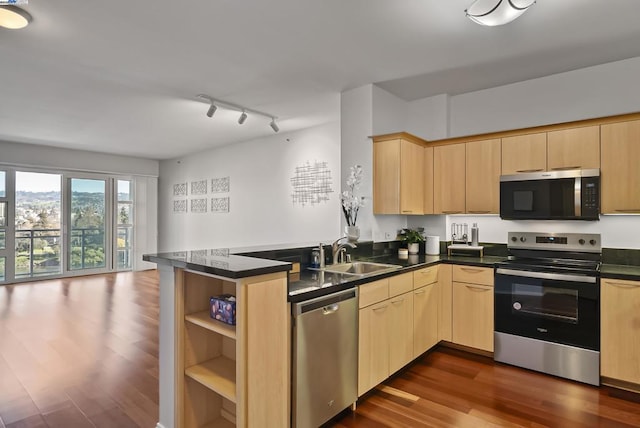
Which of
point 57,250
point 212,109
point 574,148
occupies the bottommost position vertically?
point 57,250

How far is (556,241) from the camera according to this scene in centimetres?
333

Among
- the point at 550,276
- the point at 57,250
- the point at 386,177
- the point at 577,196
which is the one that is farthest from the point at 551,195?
the point at 57,250

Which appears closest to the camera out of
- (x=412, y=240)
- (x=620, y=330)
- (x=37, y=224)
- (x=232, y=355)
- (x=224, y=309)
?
(x=224, y=309)

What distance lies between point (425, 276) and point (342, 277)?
1098 millimetres

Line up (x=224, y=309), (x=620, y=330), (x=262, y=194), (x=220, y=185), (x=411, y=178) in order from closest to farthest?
(x=224, y=309) → (x=620, y=330) → (x=411, y=178) → (x=262, y=194) → (x=220, y=185)

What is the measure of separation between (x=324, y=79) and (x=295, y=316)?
2.55m

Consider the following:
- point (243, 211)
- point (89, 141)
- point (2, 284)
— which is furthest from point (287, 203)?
point (2, 284)

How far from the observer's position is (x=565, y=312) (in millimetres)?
2832

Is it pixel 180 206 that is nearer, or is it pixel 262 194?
pixel 262 194

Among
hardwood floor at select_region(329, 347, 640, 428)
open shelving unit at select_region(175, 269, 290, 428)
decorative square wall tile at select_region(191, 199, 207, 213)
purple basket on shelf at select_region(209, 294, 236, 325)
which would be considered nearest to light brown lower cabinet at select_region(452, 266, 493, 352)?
hardwood floor at select_region(329, 347, 640, 428)

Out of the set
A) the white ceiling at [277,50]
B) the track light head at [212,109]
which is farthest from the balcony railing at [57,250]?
A: the track light head at [212,109]

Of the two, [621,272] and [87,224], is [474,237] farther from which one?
[87,224]

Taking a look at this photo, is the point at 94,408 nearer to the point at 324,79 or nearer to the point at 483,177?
the point at 324,79

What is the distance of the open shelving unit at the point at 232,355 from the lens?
1.70 meters
